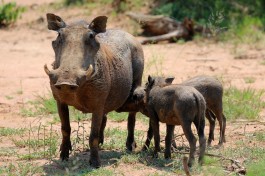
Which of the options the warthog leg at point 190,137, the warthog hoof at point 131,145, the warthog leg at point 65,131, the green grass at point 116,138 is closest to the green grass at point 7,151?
the warthog leg at point 65,131

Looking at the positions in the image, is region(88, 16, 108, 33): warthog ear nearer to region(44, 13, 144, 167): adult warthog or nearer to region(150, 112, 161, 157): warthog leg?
→ region(44, 13, 144, 167): adult warthog

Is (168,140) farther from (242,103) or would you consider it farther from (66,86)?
(242,103)

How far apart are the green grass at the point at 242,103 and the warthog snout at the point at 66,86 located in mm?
3841

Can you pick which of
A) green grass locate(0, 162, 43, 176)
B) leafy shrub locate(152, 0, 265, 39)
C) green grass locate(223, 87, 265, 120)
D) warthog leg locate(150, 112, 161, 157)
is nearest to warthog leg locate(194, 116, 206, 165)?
warthog leg locate(150, 112, 161, 157)

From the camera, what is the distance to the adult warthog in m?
6.39

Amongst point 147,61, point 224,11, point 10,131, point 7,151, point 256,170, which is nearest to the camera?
point 256,170

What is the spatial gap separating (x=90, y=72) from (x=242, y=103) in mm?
4195

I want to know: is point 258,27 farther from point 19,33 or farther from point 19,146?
point 19,146

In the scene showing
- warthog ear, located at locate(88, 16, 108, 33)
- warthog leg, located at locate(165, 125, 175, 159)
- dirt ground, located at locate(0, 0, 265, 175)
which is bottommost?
dirt ground, located at locate(0, 0, 265, 175)

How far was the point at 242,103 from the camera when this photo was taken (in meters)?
10.1

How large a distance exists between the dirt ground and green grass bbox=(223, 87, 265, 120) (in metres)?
0.21

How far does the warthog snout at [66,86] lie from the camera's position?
6176 mm

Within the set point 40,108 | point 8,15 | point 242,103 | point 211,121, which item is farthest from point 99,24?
point 8,15

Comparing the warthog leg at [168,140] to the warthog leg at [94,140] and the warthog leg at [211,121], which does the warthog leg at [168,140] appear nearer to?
the warthog leg at [94,140]
